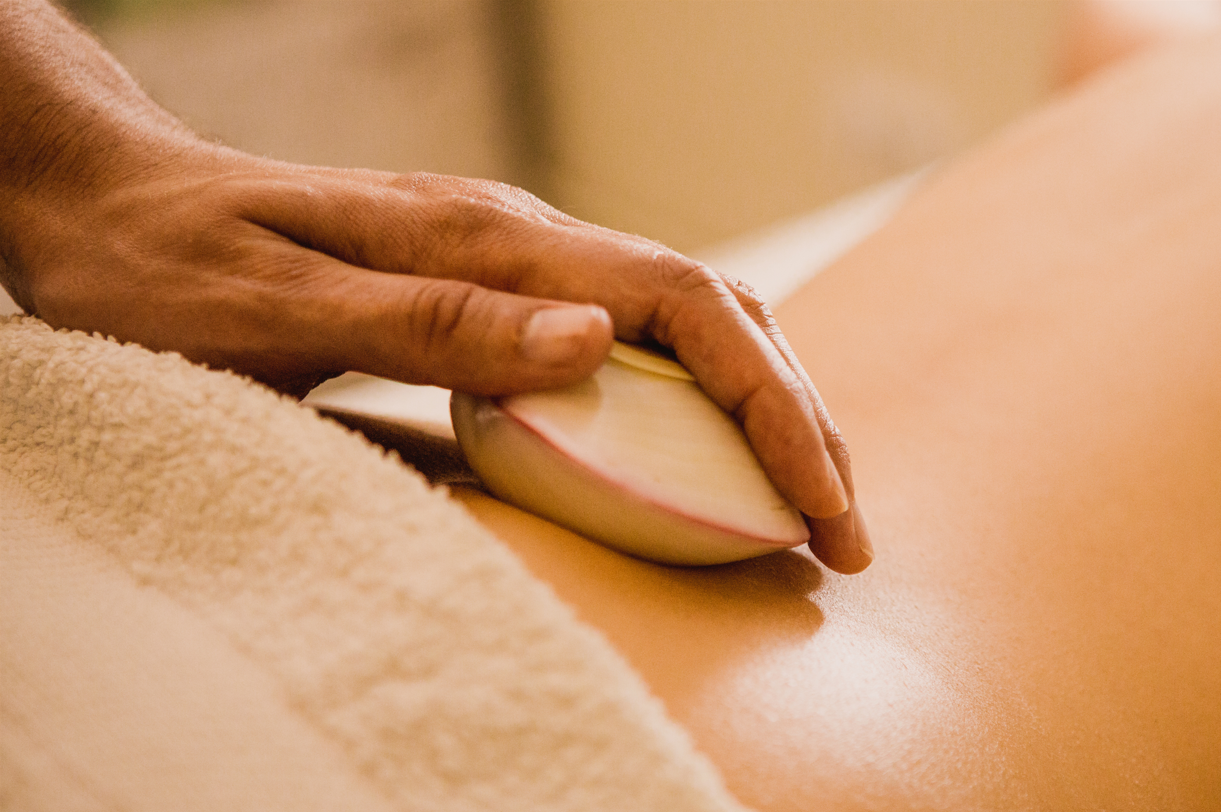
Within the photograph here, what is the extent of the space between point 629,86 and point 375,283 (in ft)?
6.39

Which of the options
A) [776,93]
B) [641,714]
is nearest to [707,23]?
[776,93]

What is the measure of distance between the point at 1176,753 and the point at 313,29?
2.07 m

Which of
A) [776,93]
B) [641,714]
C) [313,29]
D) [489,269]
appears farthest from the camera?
[776,93]

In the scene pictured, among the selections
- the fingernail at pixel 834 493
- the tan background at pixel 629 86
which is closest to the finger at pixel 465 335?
the fingernail at pixel 834 493

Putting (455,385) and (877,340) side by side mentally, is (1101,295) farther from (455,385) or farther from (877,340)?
(455,385)

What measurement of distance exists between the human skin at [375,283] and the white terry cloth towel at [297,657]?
0.20 ft

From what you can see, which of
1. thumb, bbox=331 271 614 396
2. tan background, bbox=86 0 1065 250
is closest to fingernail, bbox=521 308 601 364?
thumb, bbox=331 271 614 396

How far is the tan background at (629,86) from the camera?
6.22 feet

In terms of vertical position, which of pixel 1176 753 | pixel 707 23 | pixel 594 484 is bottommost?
pixel 1176 753

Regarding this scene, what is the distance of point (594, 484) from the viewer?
35 cm

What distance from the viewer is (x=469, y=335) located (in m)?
0.36

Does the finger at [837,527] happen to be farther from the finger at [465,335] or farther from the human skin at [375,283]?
the finger at [465,335]

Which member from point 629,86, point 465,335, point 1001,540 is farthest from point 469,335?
point 629,86

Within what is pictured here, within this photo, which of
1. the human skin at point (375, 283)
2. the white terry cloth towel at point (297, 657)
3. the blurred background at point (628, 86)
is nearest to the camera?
the white terry cloth towel at point (297, 657)
